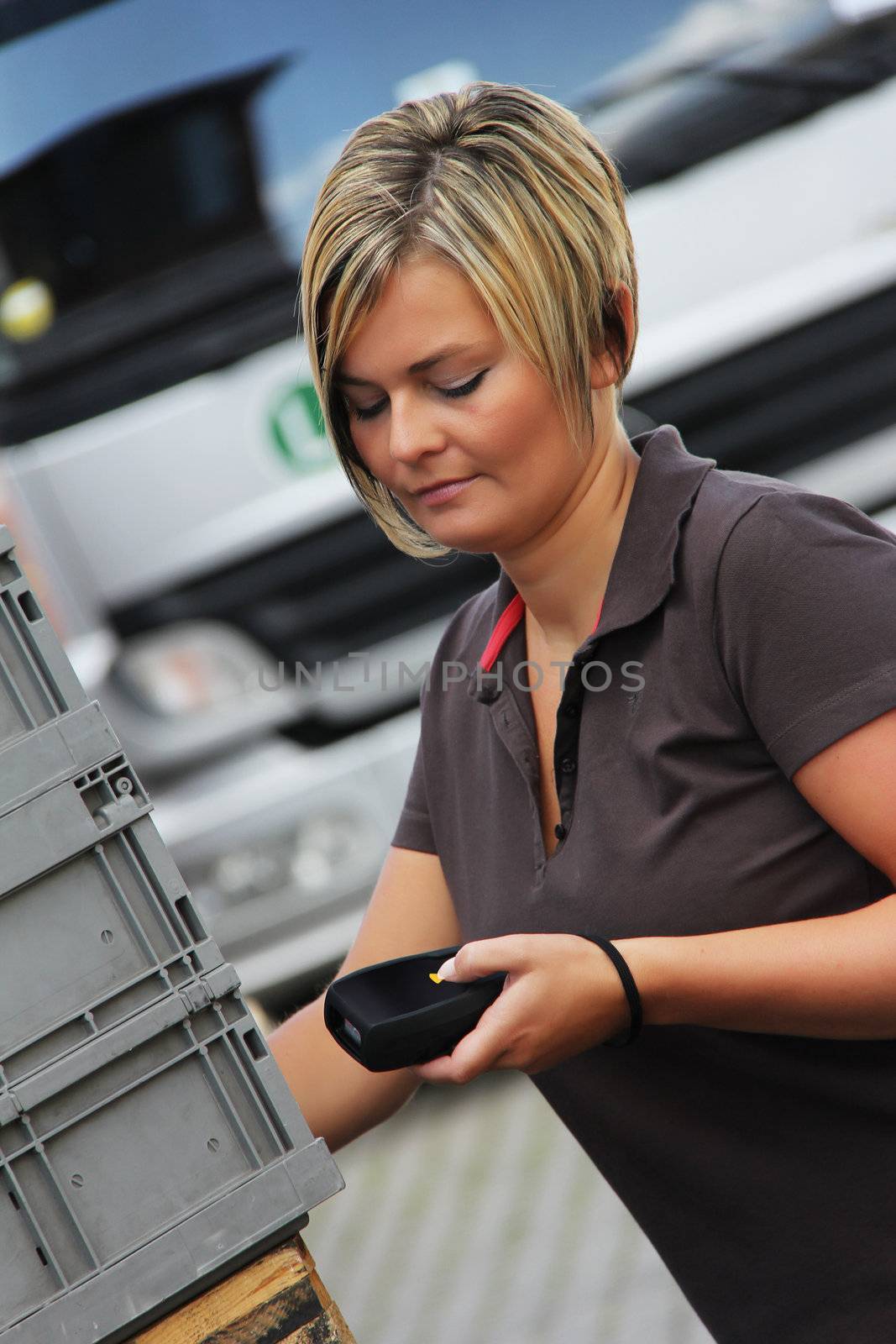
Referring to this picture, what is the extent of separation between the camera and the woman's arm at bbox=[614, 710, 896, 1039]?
1.26 metres

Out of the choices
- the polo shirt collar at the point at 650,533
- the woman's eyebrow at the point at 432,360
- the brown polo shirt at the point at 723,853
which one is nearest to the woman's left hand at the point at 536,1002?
the brown polo shirt at the point at 723,853

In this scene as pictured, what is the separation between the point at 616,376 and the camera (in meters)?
1.46

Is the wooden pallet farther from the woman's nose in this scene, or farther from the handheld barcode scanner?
the woman's nose

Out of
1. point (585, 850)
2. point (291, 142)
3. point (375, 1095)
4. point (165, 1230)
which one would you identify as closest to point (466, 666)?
point (585, 850)

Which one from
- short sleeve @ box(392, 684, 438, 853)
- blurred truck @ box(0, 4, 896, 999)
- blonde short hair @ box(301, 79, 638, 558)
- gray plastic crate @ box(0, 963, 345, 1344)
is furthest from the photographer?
blurred truck @ box(0, 4, 896, 999)

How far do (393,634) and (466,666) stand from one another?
6.25ft

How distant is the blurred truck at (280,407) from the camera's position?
326 cm

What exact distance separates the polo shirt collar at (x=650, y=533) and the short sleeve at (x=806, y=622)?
79mm

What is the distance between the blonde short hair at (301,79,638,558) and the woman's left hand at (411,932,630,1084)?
0.47 metres

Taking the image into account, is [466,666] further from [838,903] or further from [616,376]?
[838,903]

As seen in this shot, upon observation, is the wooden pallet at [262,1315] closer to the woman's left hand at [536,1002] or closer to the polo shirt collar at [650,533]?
the woman's left hand at [536,1002]

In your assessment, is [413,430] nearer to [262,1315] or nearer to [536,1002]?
[536,1002]

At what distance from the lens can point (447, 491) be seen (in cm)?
A: 141

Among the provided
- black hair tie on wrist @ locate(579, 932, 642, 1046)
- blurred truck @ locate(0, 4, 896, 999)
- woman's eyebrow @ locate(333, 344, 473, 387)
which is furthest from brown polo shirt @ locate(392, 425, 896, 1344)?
blurred truck @ locate(0, 4, 896, 999)
